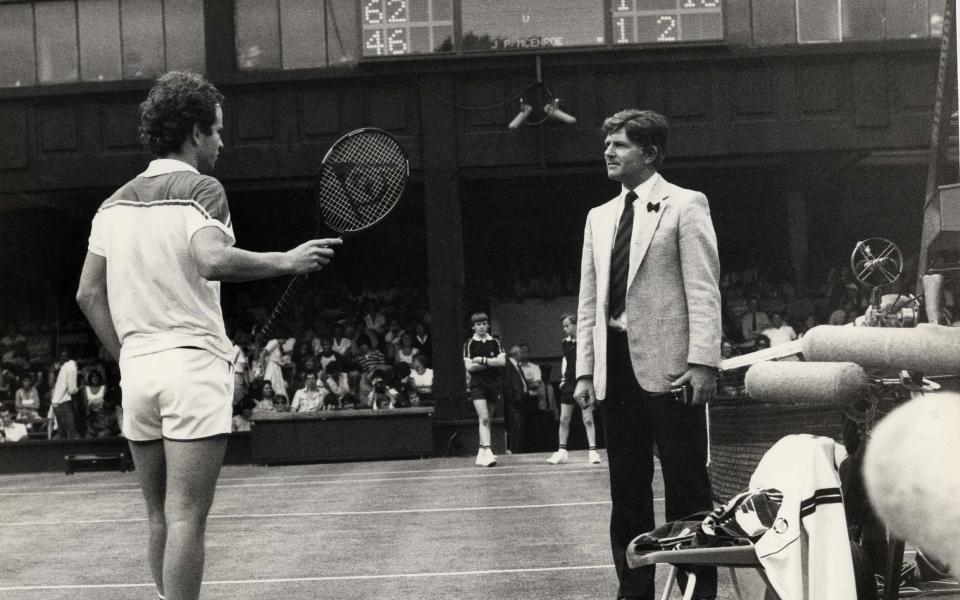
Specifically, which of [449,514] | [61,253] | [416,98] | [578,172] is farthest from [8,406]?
[449,514]

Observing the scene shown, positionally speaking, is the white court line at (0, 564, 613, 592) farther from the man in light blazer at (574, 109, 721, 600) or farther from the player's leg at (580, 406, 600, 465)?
the player's leg at (580, 406, 600, 465)

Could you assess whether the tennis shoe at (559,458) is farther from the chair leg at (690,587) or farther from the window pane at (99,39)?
the chair leg at (690,587)

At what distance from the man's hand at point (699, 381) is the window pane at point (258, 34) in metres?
16.8

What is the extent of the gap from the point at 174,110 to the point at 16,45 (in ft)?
61.4

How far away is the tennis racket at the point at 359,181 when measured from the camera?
5695mm

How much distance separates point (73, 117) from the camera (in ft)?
70.1

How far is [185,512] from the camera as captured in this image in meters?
4.20

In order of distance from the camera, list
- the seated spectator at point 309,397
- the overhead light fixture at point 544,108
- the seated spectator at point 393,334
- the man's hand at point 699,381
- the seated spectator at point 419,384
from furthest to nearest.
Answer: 1. the seated spectator at point 393,334
2. the seated spectator at point 419,384
3. the overhead light fixture at point 544,108
4. the seated spectator at point 309,397
5. the man's hand at point 699,381

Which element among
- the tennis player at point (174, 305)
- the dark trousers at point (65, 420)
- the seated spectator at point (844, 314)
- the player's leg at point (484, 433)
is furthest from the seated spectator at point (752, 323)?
the tennis player at point (174, 305)

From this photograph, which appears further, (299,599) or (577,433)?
(577,433)

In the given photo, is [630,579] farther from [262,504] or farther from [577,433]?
[577,433]

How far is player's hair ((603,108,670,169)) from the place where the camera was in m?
5.48

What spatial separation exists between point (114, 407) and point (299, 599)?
50.3 feet

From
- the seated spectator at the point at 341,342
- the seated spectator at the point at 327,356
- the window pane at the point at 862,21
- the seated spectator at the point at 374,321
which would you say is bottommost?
the seated spectator at the point at 327,356
